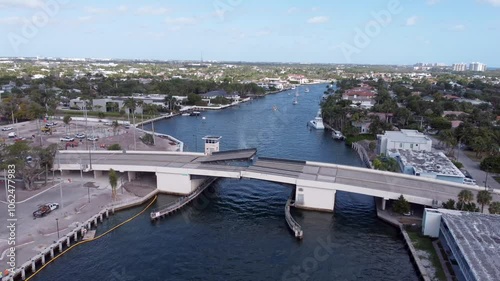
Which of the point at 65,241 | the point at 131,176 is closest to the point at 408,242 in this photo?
the point at 65,241

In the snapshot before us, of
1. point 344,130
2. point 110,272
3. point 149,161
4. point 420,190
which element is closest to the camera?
point 110,272

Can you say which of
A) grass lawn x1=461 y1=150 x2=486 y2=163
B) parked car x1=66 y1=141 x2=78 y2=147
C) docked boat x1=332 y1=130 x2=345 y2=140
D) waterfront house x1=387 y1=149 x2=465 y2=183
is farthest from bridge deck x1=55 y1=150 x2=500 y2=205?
docked boat x1=332 y1=130 x2=345 y2=140

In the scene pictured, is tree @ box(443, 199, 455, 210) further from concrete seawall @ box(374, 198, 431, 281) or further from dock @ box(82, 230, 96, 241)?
dock @ box(82, 230, 96, 241)

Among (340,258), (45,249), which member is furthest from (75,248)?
(340,258)

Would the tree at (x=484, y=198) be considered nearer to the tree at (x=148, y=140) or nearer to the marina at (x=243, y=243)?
the marina at (x=243, y=243)

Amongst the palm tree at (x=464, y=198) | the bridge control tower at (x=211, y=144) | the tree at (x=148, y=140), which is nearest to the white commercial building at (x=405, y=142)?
the palm tree at (x=464, y=198)

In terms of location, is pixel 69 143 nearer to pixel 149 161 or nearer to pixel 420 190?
pixel 149 161
